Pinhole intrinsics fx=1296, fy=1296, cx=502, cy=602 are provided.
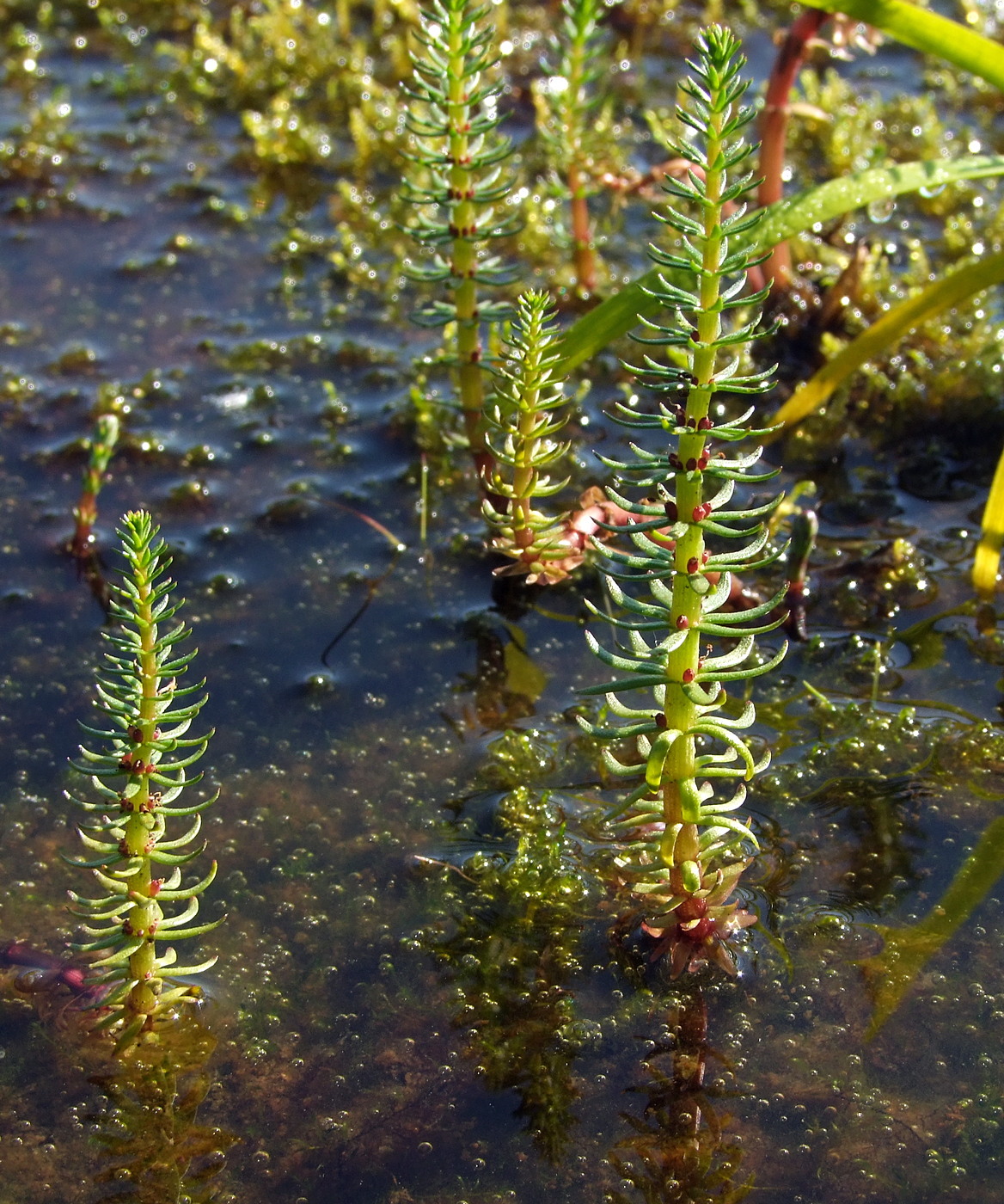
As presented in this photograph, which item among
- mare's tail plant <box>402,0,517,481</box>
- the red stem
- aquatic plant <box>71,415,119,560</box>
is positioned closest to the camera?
mare's tail plant <box>402,0,517,481</box>

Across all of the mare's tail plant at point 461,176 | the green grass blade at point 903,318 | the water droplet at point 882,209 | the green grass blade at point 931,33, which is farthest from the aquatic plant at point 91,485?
the water droplet at point 882,209

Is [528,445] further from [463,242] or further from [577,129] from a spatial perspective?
[577,129]

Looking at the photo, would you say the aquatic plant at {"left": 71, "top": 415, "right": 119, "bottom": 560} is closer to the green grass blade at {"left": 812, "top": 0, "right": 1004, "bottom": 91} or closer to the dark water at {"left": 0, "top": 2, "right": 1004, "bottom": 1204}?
the dark water at {"left": 0, "top": 2, "right": 1004, "bottom": 1204}

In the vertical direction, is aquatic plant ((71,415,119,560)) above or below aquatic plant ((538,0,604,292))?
below

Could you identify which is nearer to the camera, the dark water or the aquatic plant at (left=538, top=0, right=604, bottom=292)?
the dark water

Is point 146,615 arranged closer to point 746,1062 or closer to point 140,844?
point 140,844

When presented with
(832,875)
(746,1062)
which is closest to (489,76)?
(832,875)

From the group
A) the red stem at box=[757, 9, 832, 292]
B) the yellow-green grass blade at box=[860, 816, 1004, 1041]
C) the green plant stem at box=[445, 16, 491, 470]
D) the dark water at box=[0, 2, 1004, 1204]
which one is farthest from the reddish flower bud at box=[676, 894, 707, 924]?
the red stem at box=[757, 9, 832, 292]
